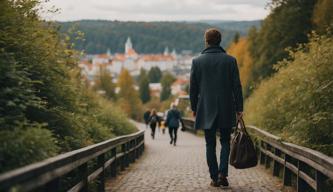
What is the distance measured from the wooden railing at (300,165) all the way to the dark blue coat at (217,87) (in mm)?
952

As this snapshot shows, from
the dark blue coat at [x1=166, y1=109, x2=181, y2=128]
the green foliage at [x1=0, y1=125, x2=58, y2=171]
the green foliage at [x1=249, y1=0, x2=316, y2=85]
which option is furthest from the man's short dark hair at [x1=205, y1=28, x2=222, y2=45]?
the green foliage at [x1=249, y1=0, x2=316, y2=85]

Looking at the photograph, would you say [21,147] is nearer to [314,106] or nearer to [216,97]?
[216,97]

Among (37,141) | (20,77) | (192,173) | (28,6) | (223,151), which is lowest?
(192,173)

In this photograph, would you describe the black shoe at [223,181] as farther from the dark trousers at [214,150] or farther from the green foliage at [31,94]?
the green foliage at [31,94]

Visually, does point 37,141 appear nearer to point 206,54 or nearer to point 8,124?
point 8,124

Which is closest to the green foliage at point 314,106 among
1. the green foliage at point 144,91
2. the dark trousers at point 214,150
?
the dark trousers at point 214,150

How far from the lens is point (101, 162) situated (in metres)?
8.88

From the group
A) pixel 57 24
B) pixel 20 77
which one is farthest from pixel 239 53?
pixel 20 77

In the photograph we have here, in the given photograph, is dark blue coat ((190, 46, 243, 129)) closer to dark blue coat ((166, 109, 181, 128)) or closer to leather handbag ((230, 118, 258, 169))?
leather handbag ((230, 118, 258, 169))

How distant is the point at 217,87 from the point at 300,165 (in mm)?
1426

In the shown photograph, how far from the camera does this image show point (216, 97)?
8242 mm

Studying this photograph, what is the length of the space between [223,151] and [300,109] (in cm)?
275

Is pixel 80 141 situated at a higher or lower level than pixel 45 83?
lower

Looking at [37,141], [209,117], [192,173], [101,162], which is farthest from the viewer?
[192,173]
